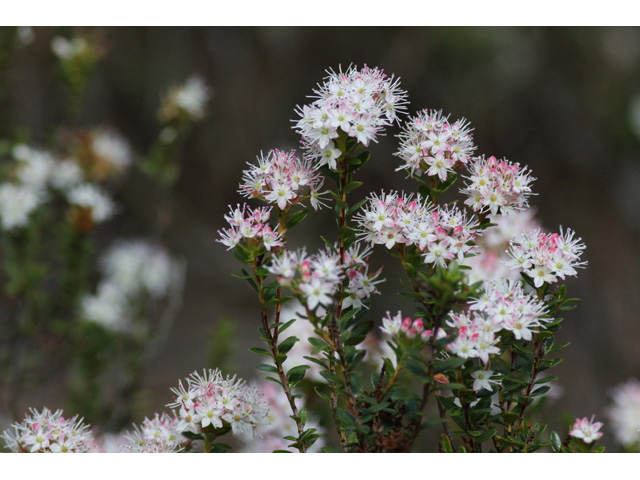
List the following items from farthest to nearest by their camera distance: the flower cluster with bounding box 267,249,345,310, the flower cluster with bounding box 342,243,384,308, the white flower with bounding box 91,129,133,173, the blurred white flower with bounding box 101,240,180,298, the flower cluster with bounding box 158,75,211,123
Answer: the blurred white flower with bounding box 101,240,180,298 < the white flower with bounding box 91,129,133,173 < the flower cluster with bounding box 158,75,211,123 < the flower cluster with bounding box 342,243,384,308 < the flower cluster with bounding box 267,249,345,310

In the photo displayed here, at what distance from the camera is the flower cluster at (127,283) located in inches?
66.0

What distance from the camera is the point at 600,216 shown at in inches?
116

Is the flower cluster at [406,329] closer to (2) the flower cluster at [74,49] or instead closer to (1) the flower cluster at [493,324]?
(1) the flower cluster at [493,324]

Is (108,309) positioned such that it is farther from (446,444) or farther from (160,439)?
(446,444)

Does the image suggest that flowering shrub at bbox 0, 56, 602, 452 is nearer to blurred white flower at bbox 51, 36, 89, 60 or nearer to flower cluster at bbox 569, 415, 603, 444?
flower cluster at bbox 569, 415, 603, 444

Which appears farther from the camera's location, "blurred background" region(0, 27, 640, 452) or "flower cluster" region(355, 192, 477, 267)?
"blurred background" region(0, 27, 640, 452)

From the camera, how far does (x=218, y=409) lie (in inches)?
28.5

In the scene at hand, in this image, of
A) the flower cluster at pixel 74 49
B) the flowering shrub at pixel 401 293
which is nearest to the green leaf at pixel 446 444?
the flowering shrub at pixel 401 293

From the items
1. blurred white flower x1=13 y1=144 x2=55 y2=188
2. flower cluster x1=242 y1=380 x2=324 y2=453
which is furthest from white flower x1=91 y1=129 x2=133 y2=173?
flower cluster x1=242 y1=380 x2=324 y2=453

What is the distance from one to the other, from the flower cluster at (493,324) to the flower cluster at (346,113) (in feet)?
0.68

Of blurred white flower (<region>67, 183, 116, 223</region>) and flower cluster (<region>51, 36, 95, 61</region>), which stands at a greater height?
flower cluster (<region>51, 36, 95, 61</region>)

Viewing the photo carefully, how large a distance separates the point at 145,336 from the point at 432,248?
3.88ft

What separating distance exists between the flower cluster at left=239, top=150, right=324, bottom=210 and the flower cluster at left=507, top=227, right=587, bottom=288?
23 cm

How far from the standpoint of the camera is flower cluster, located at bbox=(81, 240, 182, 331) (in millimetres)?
1677
